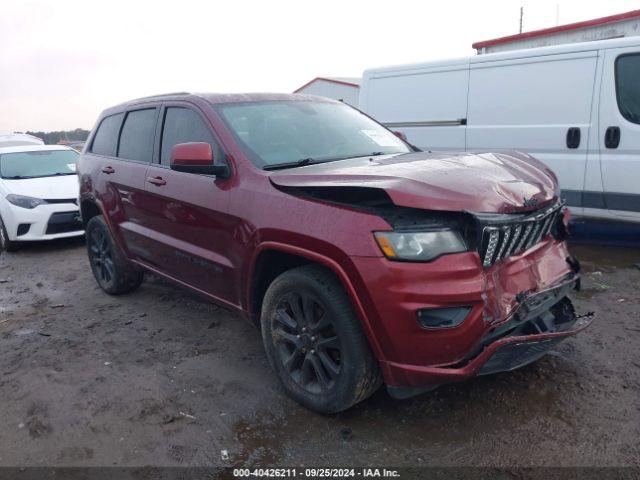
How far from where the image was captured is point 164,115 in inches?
166

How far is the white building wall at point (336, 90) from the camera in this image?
2047 centimetres

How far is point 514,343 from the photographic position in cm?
254

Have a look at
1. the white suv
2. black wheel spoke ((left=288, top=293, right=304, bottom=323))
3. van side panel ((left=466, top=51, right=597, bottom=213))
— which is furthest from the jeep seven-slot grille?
the white suv

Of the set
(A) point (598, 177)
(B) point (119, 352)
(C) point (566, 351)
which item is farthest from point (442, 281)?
(A) point (598, 177)

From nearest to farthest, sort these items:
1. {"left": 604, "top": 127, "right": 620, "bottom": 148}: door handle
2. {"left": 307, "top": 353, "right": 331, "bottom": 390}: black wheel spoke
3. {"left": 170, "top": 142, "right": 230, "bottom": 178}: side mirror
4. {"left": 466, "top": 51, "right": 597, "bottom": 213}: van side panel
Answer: {"left": 307, "top": 353, "right": 331, "bottom": 390}: black wheel spoke → {"left": 170, "top": 142, "right": 230, "bottom": 178}: side mirror → {"left": 604, "top": 127, "right": 620, "bottom": 148}: door handle → {"left": 466, "top": 51, "right": 597, "bottom": 213}: van side panel

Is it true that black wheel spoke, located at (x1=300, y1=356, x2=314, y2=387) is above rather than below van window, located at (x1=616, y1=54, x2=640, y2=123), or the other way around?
below

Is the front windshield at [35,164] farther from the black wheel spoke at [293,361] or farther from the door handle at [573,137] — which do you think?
the door handle at [573,137]

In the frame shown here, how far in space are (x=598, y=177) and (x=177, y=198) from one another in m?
4.30

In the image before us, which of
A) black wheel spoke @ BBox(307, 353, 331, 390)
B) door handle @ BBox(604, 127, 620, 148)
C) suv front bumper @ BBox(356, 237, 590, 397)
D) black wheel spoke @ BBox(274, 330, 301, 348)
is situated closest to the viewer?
suv front bumper @ BBox(356, 237, 590, 397)

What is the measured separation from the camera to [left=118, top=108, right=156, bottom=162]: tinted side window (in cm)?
437

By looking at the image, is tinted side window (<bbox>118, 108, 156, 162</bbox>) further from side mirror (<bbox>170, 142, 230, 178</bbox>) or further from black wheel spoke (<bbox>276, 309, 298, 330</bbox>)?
black wheel spoke (<bbox>276, 309, 298, 330</bbox>)

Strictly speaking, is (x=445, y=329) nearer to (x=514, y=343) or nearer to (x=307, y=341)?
(x=514, y=343)

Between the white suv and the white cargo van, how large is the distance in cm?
510

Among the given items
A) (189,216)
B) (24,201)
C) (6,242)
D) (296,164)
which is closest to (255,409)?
(189,216)
